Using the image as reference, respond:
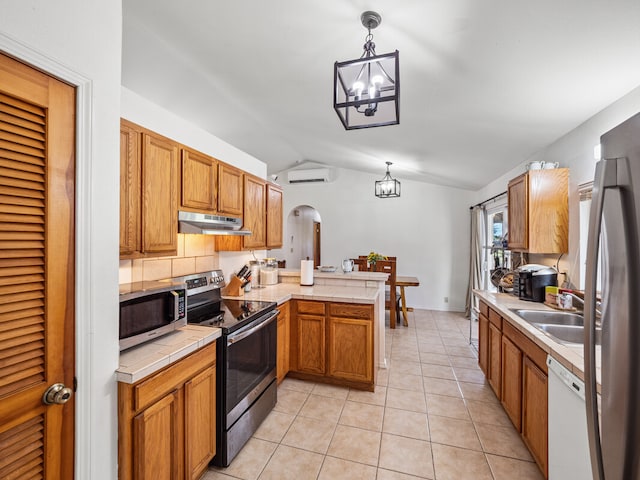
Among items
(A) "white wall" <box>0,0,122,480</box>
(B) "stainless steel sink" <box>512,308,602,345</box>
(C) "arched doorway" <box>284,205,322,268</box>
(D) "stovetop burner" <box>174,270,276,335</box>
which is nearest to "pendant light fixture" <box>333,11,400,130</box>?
(A) "white wall" <box>0,0,122,480</box>

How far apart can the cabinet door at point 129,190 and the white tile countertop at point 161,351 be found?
0.53 metres

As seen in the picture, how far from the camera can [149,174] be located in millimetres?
1726

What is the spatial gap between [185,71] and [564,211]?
3.56 m

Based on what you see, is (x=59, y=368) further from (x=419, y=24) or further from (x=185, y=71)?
(x=185, y=71)

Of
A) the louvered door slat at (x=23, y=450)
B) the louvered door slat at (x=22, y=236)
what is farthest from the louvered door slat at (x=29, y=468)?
the louvered door slat at (x=22, y=236)

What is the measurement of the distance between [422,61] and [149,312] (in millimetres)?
2238

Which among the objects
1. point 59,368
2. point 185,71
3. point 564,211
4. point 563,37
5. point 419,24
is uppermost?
point 185,71

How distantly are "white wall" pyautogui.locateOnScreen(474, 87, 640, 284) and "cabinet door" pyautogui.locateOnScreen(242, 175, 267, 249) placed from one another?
286 centimetres

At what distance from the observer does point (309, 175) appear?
629cm

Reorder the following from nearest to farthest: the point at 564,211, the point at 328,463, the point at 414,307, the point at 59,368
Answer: the point at 59,368 → the point at 328,463 → the point at 564,211 → the point at 414,307

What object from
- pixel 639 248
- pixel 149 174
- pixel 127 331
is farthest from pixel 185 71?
pixel 639 248

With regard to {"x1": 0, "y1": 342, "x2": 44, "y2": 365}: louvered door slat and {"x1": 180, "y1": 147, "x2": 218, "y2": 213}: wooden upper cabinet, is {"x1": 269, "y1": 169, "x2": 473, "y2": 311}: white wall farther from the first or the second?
{"x1": 0, "y1": 342, "x2": 44, "y2": 365}: louvered door slat

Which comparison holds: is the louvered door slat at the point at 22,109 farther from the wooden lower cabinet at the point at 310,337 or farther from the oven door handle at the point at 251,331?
the wooden lower cabinet at the point at 310,337

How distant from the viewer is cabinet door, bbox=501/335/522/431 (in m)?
1.96
